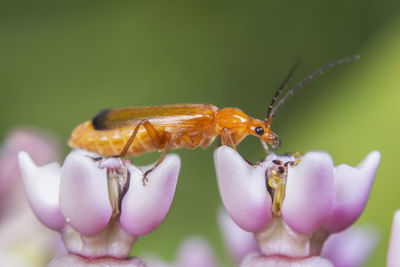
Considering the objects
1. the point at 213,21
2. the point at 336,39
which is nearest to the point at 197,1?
the point at 213,21

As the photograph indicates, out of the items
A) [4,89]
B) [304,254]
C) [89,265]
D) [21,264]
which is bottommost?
[4,89]

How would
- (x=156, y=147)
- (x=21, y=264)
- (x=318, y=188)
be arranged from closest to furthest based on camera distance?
1. (x=318, y=188)
2. (x=156, y=147)
3. (x=21, y=264)

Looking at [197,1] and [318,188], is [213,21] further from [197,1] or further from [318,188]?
[318,188]

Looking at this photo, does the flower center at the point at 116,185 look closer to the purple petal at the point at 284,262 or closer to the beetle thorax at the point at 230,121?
the purple petal at the point at 284,262

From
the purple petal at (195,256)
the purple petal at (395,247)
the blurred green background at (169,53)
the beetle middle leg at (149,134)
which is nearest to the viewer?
the purple petal at (395,247)

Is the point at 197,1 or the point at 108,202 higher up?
the point at 197,1

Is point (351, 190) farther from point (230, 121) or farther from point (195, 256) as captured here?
point (195, 256)

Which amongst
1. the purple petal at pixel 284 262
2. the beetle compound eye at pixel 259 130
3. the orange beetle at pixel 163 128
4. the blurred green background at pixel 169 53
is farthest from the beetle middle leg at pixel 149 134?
the blurred green background at pixel 169 53

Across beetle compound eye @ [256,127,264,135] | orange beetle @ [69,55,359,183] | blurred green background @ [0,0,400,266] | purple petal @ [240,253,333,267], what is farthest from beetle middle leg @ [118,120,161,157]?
blurred green background @ [0,0,400,266]
